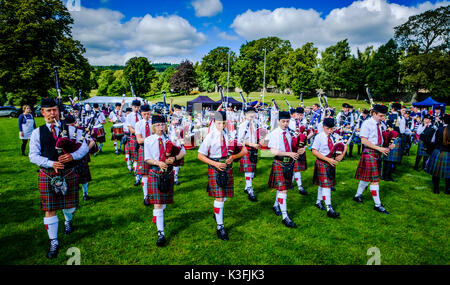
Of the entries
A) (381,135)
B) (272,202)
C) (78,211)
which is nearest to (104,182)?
(78,211)

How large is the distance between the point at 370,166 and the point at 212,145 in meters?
3.97

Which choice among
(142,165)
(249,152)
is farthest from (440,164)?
(142,165)

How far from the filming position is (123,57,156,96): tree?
6456 centimetres

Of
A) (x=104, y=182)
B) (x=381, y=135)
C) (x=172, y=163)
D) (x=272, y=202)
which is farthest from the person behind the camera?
(x=104, y=182)

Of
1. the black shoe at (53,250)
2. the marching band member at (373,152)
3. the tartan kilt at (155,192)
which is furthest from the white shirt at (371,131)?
the black shoe at (53,250)

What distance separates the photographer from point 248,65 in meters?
55.1

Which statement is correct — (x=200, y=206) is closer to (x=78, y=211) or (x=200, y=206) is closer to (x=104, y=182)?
(x=78, y=211)

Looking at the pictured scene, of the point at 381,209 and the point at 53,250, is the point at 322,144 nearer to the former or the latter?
the point at 381,209

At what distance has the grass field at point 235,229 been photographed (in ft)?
12.8

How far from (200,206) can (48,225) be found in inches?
122

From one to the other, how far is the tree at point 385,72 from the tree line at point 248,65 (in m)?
0.16

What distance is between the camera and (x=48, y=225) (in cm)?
365

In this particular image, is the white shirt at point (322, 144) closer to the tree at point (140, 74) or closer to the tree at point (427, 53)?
the tree at point (427, 53)

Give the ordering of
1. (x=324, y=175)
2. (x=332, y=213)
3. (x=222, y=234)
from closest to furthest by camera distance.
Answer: (x=222, y=234)
(x=324, y=175)
(x=332, y=213)
